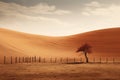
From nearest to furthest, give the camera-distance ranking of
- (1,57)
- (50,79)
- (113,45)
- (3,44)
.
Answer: (50,79), (1,57), (3,44), (113,45)

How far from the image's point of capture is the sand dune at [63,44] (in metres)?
88.5

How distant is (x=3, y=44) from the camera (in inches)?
3371

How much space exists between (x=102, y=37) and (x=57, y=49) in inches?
905

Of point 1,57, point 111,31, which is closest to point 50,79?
point 1,57

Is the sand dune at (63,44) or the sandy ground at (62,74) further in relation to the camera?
the sand dune at (63,44)

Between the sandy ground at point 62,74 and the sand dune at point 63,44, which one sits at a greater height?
the sand dune at point 63,44

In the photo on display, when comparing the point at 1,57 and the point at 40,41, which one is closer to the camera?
the point at 1,57

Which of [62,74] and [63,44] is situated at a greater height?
[63,44]

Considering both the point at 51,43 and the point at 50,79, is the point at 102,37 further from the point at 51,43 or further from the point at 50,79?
the point at 50,79

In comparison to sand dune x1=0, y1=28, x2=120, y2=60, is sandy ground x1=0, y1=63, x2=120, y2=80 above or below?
below

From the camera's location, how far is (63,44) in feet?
361

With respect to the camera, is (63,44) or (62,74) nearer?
(62,74)

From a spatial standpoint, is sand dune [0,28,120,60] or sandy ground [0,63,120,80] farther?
sand dune [0,28,120,60]

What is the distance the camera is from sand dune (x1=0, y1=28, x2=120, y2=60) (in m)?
88.5
